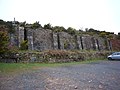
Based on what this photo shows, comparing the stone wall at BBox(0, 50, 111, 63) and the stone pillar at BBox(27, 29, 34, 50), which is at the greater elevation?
the stone pillar at BBox(27, 29, 34, 50)

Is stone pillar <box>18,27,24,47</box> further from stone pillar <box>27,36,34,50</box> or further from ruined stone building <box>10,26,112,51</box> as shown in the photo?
stone pillar <box>27,36,34,50</box>

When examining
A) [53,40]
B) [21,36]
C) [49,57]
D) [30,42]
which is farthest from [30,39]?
[53,40]

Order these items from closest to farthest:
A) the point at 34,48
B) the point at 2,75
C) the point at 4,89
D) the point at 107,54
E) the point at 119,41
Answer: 1. the point at 4,89
2. the point at 2,75
3. the point at 34,48
4. the point at 107,54
5. the point at 119,41

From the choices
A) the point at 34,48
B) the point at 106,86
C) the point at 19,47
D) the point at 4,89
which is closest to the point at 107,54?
the point at 34,48

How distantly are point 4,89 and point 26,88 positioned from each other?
0.97m

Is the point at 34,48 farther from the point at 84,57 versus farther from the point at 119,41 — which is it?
the point at 119,41

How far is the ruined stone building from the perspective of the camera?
23.7 m

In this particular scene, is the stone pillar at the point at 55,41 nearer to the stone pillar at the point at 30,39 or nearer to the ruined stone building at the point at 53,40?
the ruined stone building at the point at 53,40

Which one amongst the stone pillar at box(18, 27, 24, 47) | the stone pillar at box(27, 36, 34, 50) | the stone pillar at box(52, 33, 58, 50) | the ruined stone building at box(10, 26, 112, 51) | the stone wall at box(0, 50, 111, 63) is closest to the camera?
the stone wall at box(0, 50, 111, 63)

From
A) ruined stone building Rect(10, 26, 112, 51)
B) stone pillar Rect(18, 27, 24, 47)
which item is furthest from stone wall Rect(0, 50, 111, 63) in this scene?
stone pillar Rect(18, 27, 24, 47)

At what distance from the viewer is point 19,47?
22.6 meters

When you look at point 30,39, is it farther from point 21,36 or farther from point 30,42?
point 21,36

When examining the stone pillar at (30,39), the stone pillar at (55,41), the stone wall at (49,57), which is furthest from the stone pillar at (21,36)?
the stone pillar at (55,41)

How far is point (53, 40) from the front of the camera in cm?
2773
